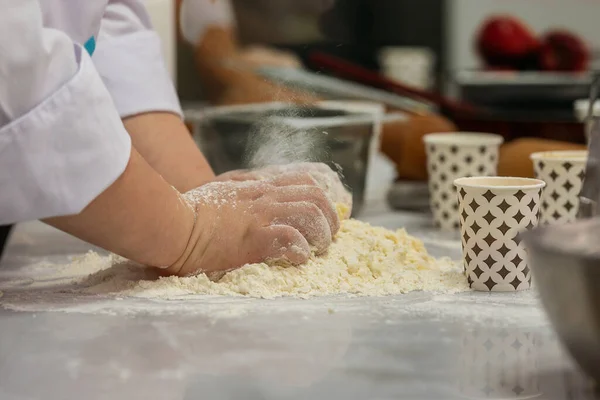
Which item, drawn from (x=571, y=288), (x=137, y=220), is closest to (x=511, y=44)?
(x=137, y=220)

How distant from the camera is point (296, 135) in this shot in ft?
3.32

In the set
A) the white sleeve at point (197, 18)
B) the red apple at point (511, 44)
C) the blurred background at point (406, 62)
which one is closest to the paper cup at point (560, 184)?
the blurred background at point (406, 62)

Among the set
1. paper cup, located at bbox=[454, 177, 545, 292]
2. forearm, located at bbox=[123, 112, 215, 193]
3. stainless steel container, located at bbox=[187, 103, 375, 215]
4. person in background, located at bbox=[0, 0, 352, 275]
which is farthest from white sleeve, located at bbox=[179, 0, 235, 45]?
paper cup, located at bbox=[454, 177, 545, 292]

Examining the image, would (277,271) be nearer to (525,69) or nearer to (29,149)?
(29,149)

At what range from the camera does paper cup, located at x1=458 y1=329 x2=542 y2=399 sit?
1.87ft

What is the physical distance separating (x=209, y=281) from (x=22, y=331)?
0.65ft

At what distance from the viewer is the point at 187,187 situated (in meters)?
1.06

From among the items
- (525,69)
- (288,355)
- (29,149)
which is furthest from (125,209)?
(525,69)

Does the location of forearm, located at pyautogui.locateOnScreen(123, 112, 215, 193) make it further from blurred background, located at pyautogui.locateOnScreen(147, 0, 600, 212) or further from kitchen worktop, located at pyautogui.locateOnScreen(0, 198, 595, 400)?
kitchen worktop, located at pyautogui.locateOnScreen(0, 198, 595, 400)

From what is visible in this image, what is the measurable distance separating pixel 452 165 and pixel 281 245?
17.0 inches

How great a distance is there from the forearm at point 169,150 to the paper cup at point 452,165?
13.7 inches

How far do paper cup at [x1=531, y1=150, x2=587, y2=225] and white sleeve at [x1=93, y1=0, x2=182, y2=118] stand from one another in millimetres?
517

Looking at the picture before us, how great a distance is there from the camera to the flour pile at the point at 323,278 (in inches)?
32.9

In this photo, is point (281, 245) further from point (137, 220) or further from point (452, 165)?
point (452, 165)
